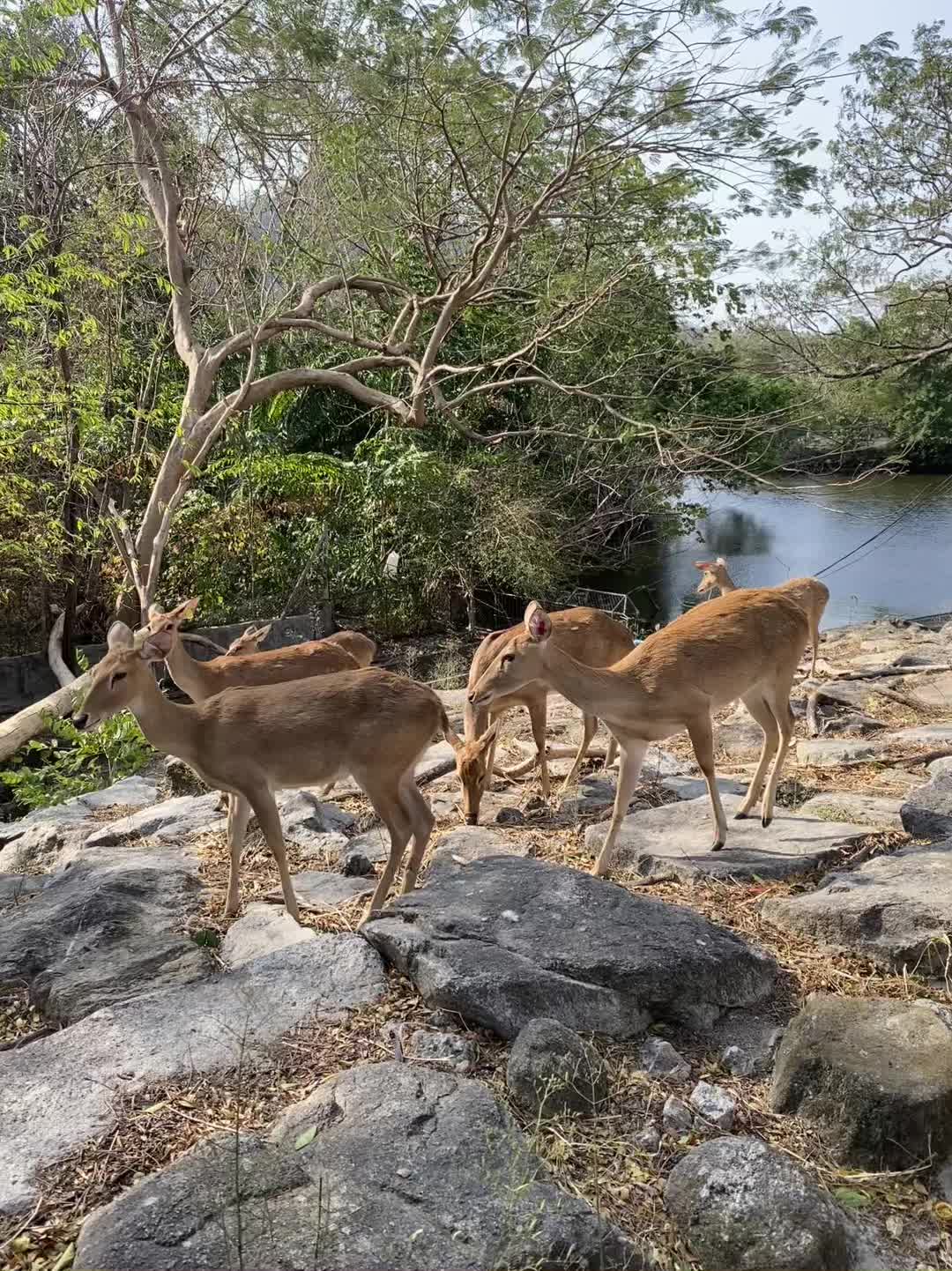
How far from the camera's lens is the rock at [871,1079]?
3.11m

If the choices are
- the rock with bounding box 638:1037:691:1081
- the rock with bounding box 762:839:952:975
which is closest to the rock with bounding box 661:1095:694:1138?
the rock with bounding box 638:1037:691:1081

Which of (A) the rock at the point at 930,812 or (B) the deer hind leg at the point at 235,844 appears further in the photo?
(A) the rock at the point at 930,812

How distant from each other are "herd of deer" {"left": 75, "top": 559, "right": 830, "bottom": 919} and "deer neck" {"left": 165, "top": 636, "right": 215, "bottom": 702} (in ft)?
0.23

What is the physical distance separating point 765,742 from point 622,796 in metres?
1.49

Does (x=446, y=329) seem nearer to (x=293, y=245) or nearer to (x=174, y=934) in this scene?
(x=293, y=245)

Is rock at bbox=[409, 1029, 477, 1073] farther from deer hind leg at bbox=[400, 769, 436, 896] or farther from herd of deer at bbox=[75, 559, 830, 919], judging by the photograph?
deer hind leg at bbox=[400, 769, 436, 896]

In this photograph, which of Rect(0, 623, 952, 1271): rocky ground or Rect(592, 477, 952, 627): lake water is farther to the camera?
Rect(592, 477, 952, 627): lake water

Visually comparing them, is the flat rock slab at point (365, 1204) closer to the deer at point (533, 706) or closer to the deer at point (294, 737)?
the deer at point (294, 737)

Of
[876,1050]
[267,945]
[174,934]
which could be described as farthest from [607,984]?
[174,934]

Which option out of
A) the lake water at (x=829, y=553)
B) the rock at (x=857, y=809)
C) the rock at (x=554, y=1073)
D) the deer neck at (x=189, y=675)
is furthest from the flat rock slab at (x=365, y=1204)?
the lake water at (x=829, y=553)

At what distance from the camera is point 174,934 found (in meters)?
4.80

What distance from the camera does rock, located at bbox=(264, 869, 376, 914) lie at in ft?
17.5

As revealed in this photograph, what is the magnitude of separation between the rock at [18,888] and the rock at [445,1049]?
263cm

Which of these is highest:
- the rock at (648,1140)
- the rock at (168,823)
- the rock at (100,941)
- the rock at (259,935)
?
the rock at (100,941)
